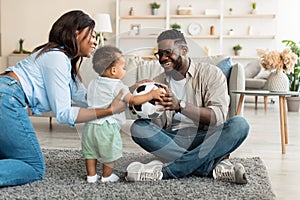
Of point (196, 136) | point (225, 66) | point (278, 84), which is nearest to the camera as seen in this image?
point (196, 136)

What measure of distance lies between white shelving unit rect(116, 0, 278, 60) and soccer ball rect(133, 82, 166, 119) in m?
5.96

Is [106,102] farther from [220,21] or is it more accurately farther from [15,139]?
[220,21]

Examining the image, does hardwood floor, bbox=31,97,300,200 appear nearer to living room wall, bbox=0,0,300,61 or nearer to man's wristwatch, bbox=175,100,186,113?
man's wristwatch, bbox=175,100,186,113

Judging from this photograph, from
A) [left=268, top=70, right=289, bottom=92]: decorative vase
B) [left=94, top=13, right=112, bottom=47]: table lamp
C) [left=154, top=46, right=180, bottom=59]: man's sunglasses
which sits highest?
[left=94, top=13, right=112, bottom=47]: table lamp

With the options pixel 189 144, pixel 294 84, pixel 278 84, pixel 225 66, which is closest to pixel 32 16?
pixel 294 84

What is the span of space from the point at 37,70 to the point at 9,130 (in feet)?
1.07

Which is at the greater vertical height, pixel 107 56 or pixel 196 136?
pixel 107 56

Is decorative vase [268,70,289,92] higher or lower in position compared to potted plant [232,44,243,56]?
lower

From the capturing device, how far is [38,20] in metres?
8.32

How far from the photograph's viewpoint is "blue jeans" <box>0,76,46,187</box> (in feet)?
6.93

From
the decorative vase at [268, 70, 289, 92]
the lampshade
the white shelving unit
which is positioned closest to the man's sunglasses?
the decorative vase at [268, 70, 289, 92]

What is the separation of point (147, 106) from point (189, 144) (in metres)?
0.44

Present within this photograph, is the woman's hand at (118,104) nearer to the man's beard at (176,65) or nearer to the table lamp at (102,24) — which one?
the man's beard at (176,65)

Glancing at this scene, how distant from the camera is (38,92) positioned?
84.7 inches
